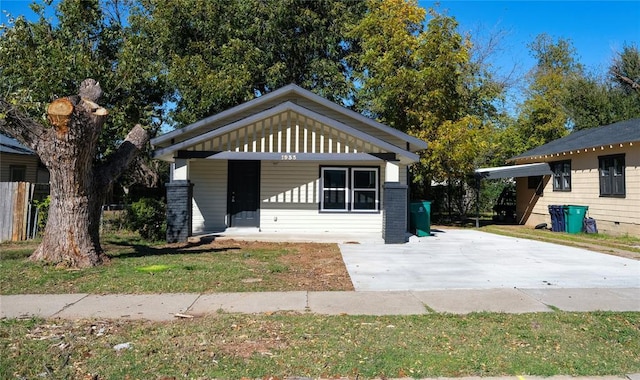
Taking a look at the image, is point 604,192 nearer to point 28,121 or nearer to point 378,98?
point 378,98

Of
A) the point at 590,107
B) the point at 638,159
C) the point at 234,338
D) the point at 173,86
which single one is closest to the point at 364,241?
the point at 234,338

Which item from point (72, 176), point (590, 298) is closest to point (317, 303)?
point (590, 298)

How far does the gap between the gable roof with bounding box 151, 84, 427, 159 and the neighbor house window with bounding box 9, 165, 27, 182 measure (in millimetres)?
12770

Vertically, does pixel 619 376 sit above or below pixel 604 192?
below

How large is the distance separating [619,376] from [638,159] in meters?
13.7

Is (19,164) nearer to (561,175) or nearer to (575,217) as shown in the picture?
(575,217)

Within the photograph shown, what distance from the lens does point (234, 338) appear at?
16.4 feet

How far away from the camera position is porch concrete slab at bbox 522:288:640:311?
21.2 feet

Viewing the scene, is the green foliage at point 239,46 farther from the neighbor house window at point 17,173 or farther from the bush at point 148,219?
the neighbor house window at point 17,173

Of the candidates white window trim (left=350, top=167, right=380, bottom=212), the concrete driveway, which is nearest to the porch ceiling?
white window trim (left=350, top=167, right=380, bottom=212)

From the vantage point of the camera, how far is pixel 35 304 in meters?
6.42

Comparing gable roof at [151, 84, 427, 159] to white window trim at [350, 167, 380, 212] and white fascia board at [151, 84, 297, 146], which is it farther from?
white window trim at [350, 167, 380, 212]

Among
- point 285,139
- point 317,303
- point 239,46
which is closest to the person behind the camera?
point 317,303

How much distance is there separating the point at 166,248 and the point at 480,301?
8.56 m
